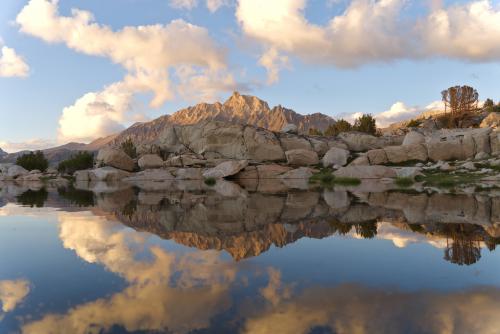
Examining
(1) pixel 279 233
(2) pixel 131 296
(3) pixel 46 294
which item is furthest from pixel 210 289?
(1) pixel 279 233

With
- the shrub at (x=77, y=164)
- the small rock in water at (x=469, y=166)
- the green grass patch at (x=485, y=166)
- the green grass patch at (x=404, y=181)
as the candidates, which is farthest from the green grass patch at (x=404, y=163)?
the shrub at (x=77, y=164)

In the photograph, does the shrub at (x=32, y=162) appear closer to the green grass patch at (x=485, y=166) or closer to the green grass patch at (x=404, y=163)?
the green grass patch at (x=404, y=163)

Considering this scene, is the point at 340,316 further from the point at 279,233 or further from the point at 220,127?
the point at 220,127

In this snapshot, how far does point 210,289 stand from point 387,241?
768cm

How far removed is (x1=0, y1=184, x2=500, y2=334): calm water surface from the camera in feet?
22.3

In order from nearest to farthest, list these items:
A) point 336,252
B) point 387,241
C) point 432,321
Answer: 1. point 432,321
2. point 336,252
3. point 387,241

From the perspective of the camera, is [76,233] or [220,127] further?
[220,127]

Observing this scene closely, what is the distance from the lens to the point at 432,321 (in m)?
6.72

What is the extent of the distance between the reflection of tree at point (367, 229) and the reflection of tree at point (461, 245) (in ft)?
8.39

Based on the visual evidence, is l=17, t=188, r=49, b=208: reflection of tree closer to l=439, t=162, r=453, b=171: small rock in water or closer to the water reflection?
the water reflection

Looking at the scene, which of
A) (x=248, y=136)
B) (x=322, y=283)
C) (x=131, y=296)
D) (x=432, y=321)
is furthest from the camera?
(x=248, y=136)

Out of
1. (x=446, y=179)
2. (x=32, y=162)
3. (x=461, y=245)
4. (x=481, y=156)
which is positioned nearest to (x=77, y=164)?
(x=32, y=162)

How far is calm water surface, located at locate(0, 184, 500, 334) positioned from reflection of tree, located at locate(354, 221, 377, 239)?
5 centimetres

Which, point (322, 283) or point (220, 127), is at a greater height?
point (220, 127)
